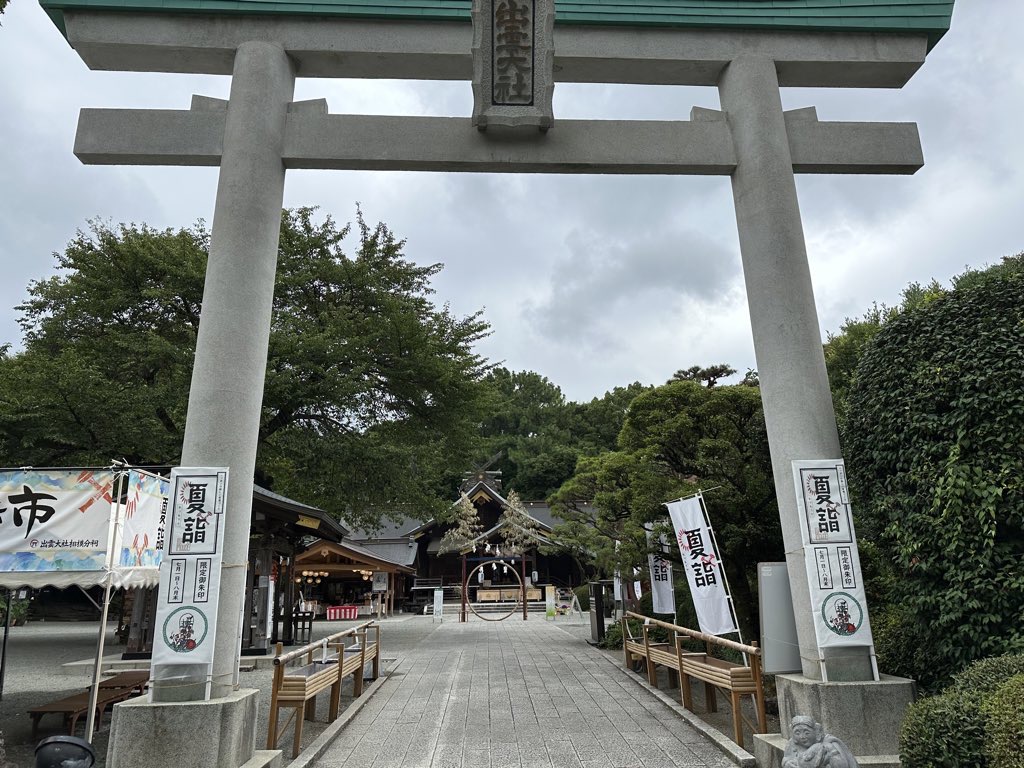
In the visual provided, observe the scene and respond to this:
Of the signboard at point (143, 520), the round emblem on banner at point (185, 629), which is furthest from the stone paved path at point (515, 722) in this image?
the signboard at point (143, 520)

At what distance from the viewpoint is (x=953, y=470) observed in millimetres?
5082

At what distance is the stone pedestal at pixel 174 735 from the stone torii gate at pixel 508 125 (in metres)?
1.08

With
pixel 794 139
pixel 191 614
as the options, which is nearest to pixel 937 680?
pixel 794 139

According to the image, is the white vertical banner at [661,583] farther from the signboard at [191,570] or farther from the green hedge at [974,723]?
the signboard at [191,570]

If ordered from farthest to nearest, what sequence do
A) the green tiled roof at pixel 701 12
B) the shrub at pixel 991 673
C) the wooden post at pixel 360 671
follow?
the wooden post at pixel 360 671 → the green tiled roof at pixel 701 12 → the shrub at pixel 991 673

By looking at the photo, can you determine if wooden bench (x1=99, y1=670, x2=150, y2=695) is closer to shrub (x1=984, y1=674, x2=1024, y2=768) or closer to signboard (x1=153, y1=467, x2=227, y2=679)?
signboard (x1=153, y1=467, x2=227, y2=679)

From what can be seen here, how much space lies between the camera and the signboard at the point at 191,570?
203 inches

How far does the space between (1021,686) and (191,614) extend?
5735 mm

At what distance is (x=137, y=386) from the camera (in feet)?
49.4

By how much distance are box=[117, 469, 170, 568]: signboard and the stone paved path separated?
8.46 ft

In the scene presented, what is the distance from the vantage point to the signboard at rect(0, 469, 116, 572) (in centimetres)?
561

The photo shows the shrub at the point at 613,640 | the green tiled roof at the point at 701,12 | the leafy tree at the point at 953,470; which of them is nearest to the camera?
the leafy tree at the point at 953,470

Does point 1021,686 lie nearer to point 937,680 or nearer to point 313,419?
point 937,680

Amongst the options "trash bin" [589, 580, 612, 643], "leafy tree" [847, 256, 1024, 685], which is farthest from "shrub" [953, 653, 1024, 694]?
"trash bin" [589, 580, 612, 643]
